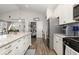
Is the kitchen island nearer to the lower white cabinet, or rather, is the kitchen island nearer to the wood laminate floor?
the lower white cabinet

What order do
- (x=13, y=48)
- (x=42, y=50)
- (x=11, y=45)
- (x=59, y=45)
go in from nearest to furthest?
(x=11, y=45)
(x=13, y=48)
(x=59, y=45)
(x=42, y=50)

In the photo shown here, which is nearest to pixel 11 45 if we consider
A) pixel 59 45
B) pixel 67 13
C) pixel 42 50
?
pixel 59 45

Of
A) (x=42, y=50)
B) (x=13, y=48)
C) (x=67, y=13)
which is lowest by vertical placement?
(x=42, y=50)

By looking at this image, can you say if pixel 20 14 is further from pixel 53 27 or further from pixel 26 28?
pixel 53 27

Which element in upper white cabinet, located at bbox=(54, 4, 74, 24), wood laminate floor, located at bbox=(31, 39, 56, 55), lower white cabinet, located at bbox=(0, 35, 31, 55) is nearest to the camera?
lower white cabinet, located at bbox=(0, 35, 31, 55)

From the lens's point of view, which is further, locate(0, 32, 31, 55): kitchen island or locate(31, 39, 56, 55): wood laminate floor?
locate(31, 39, 56, 55): wood laminate floor

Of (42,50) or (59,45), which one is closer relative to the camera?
(59,45)

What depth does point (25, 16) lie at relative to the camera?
5391mm

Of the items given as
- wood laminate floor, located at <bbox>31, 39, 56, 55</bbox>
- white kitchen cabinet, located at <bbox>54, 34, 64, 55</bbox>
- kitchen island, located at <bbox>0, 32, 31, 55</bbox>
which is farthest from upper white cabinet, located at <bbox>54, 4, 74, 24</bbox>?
kitchen island, located at <bbox>0, 32, 31, 55</bbox>

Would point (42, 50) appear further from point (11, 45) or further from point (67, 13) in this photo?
point (11, 45)

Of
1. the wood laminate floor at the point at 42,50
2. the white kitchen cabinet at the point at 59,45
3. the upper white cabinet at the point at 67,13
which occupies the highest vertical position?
the upper white cabinet at the point at 67,13

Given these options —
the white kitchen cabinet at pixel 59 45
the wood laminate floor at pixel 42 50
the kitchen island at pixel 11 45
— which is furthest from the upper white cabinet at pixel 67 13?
the kitchen island at pixel 11 45

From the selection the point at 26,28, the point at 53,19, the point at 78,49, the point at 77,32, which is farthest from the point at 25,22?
the point at 78,49

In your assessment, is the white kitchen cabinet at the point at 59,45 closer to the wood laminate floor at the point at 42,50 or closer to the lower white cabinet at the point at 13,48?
the wood laminate floor at the point at 42,50
